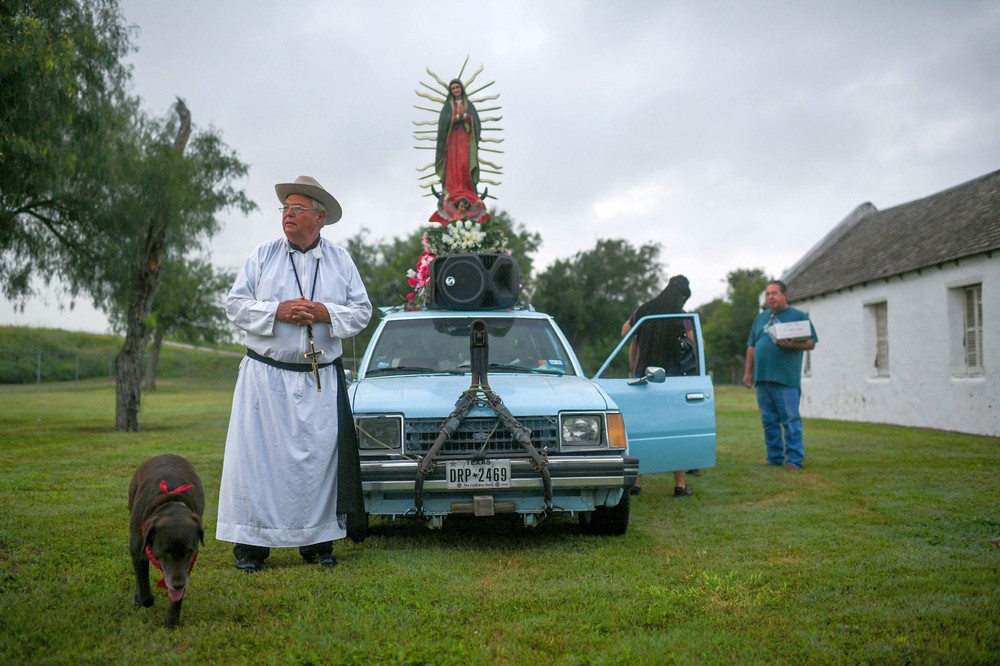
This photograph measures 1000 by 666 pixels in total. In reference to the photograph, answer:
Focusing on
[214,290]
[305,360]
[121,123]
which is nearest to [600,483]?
[305,360]

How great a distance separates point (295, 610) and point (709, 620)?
195cm

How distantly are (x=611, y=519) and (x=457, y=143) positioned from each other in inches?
249

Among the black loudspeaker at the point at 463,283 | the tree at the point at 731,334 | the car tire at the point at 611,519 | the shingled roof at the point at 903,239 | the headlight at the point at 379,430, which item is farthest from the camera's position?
the tree at the point at 731,334

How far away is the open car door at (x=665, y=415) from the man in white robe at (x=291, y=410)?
2.45 metres

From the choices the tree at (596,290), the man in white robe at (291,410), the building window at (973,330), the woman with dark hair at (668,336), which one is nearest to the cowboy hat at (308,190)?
the man in white robe at (291,410)

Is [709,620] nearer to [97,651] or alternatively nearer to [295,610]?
[295,610]

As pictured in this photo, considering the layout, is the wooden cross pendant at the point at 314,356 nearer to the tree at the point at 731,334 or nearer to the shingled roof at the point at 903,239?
the shingled roof at the point at 903,239

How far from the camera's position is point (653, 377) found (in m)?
6.73

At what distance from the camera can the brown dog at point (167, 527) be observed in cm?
368

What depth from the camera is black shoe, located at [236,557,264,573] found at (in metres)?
4.91

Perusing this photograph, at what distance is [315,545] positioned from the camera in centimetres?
514

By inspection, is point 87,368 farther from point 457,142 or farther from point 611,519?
point 611,519

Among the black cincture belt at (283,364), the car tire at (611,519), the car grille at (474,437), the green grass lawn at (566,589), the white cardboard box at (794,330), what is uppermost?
the white cardboard box at (794,330)

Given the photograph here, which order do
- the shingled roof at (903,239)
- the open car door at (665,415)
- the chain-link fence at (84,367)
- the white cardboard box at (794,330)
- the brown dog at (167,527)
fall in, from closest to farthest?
the brown dog at (167,527) < the open car door at (665,415) < the white cardboard box at (794,330) < the shingled roof at (903,239) < the chain-link fence at (84,367)
